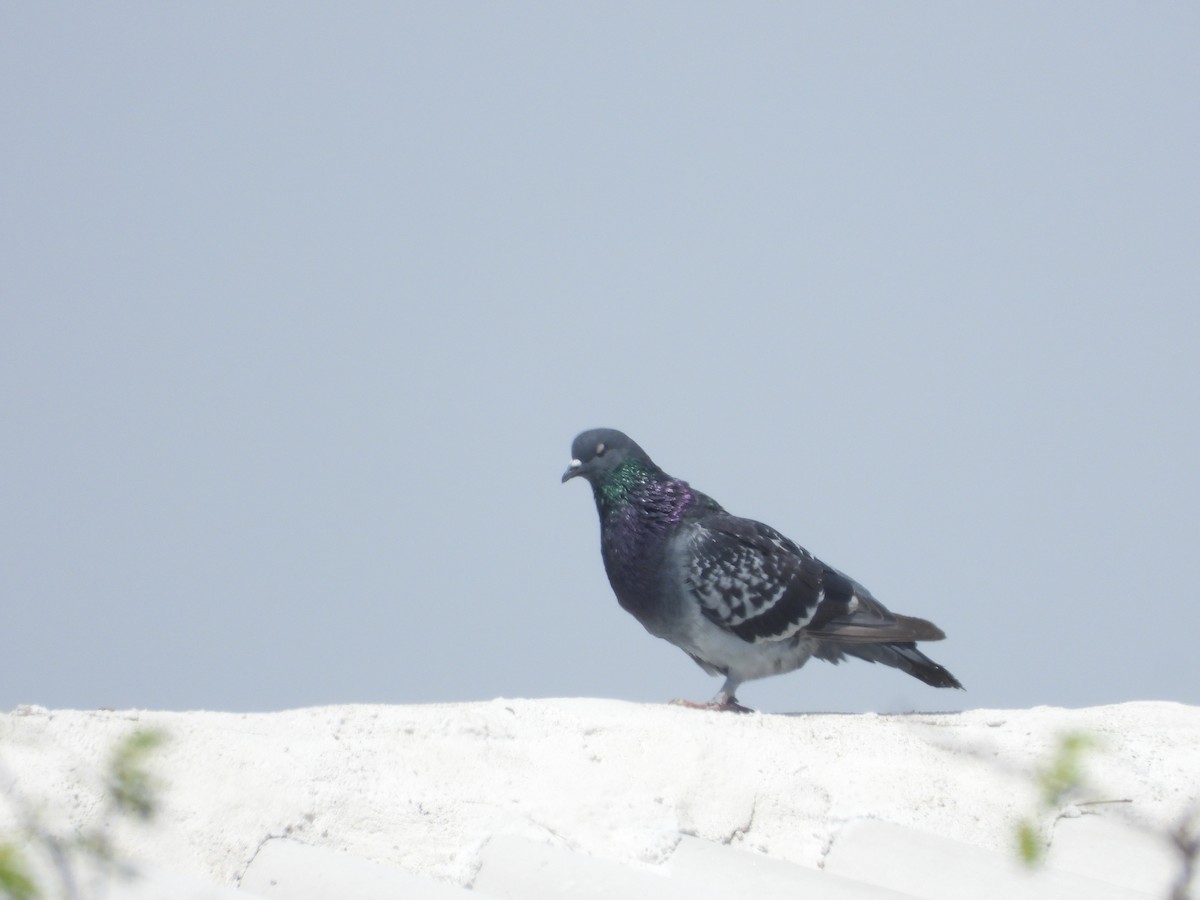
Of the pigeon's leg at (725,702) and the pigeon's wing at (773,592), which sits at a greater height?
the pigeon's wing at (773,592)

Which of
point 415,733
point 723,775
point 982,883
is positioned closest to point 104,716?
point 415,733

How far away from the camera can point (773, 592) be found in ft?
24.3

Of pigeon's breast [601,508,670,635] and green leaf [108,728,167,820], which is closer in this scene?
green leaf [108,728,167,820]

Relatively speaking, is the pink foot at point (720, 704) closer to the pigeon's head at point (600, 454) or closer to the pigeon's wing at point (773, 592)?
the pigeon's wing at point (773, 592)

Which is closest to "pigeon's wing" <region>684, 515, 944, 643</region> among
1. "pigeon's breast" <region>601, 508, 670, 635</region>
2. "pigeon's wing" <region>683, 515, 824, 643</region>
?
"pigeon's wing" <region>683, 515, 824, 643</region>

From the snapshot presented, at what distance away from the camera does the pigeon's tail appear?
7855 mm

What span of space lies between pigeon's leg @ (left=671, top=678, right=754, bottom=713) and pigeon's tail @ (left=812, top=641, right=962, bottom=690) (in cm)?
60

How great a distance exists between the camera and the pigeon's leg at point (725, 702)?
7.21m

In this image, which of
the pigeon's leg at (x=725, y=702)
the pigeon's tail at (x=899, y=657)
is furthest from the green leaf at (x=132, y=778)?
the pigeon's tail at (x=899, y=657)

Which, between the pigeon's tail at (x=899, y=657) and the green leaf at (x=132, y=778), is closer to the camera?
the green leaf at (x=132, y=778)

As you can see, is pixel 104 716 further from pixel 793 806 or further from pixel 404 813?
pixel 793 806

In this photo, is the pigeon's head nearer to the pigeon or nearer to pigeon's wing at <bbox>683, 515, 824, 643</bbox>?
the pigeon

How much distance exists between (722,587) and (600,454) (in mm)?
1052

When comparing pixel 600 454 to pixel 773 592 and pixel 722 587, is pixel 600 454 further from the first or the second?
pixel 773 592
